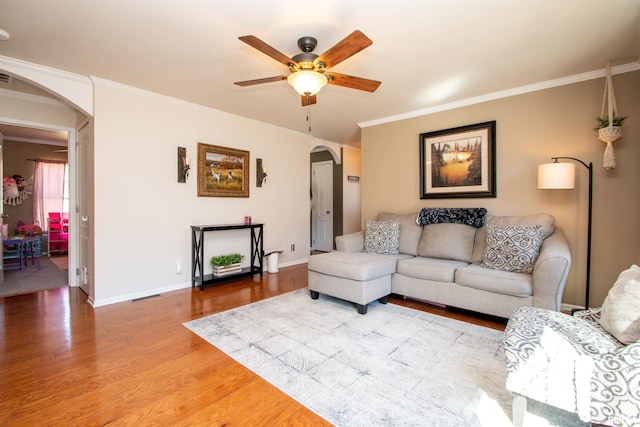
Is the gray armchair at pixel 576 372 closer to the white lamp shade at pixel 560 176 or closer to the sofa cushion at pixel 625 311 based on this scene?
the sofa cushion at pixel 625 311

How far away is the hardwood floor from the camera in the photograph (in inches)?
61.8

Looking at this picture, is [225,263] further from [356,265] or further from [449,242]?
[449,242]

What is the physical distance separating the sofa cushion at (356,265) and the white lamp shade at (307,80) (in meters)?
1.78

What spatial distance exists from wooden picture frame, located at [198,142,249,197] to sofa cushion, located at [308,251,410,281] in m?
1.82

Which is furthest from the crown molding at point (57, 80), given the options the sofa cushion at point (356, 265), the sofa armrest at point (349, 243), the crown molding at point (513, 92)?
the crown molding at point (513, 92)

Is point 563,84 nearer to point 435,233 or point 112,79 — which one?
point 435,233

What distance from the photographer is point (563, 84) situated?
3.14m

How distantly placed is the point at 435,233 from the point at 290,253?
2.70m

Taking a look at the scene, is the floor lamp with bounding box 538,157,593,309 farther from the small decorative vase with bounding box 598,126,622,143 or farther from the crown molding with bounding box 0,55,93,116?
the crown molding with bounding box 0,55,93,116

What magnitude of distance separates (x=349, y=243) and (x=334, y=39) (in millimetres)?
2357

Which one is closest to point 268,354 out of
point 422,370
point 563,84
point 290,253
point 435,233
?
point 422,370

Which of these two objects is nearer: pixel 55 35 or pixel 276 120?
pixel 55 35

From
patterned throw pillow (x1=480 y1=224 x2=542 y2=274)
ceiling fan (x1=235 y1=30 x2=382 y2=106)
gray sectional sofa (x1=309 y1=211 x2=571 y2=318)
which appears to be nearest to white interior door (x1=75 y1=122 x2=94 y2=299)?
ceiling fan (x1=235 y1=30 x2=382 y2=106)

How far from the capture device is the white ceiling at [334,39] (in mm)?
2004
